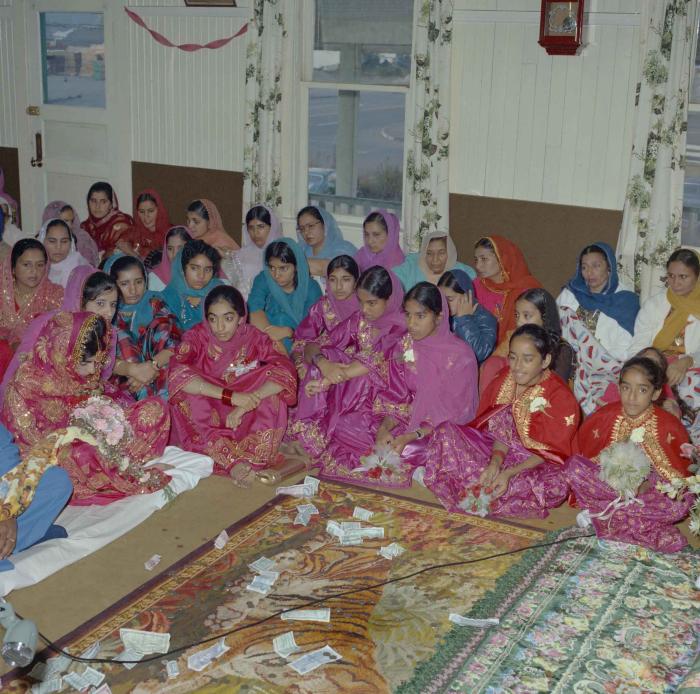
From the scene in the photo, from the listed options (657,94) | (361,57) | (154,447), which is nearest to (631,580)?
(154,447)

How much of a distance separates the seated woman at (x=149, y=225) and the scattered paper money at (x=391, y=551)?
410cm

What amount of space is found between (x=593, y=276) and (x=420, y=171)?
170 centimetres

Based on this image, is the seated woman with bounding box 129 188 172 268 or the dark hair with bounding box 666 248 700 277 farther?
the seated woman with bounding box 129 188 172 268

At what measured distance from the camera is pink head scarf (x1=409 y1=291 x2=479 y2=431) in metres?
4.79

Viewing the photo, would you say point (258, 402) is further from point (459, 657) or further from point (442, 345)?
point (459, 657)

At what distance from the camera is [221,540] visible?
3.99 m

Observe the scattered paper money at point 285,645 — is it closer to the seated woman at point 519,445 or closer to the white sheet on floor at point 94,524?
the white sheet on floor at point 94,524

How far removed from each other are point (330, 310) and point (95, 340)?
1.63 meters

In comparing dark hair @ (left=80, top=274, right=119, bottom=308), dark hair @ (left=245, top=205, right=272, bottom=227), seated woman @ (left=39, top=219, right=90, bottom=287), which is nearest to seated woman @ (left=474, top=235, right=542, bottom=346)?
dark hair @ (left=245, top=205, right=272, bottom=227)

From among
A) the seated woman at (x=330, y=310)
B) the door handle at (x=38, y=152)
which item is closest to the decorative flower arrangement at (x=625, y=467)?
the seated woman at (x=330, y=310)

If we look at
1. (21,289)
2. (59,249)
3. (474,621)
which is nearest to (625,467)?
(474,621)

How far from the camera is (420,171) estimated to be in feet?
21.9

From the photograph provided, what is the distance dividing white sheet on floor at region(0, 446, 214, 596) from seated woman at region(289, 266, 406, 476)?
0.63 meters

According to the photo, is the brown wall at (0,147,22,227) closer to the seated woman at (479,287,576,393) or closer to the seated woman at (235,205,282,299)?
the seated woman at (235,205,282,299)
